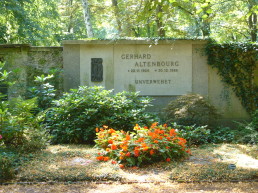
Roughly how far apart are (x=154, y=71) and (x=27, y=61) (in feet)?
12.8

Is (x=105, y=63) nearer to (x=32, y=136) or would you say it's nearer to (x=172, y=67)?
(x=172, y=67)

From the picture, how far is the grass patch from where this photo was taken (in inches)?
164

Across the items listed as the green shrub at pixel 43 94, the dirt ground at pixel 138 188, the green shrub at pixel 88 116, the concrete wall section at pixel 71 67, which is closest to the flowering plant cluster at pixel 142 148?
the dirt ground at pixel 138 188

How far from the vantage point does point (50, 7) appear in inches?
677

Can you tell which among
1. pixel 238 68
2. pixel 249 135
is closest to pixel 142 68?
pixel 238 68

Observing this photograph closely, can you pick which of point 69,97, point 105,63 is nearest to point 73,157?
point 69,97

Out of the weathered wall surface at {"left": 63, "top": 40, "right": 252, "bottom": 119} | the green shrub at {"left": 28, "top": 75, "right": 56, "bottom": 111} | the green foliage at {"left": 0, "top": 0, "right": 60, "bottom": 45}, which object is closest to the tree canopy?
the green foliage at {"left": 0, "top": 0, "right": 60, "bottom": 45}

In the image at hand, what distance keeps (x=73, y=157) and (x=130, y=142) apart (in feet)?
3.72

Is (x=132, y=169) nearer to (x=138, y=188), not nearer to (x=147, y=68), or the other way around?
(x=138, y=188)

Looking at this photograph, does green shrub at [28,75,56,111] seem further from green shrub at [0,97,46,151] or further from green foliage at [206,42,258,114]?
green foliage at [206,42,258,114]

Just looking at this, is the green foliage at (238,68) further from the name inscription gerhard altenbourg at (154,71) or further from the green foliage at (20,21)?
the green foliage at (20,21)

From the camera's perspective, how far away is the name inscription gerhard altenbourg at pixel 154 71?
8.80m

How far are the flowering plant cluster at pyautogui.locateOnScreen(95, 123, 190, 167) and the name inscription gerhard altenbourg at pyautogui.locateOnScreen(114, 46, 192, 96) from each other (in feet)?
11.9

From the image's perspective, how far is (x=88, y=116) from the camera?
21.0 feet
